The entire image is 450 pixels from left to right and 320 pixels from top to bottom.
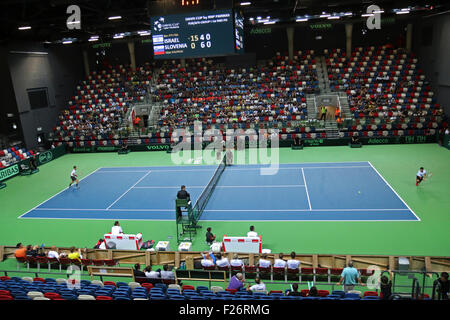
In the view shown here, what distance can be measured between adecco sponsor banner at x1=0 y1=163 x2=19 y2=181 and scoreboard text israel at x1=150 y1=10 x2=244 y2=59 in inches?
602

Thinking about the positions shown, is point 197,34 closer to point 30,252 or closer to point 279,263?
point 279,263

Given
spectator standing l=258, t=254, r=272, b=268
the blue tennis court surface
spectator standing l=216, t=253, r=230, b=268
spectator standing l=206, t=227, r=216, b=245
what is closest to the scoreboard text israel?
the blue tennis court surface

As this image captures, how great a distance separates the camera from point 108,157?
104ft

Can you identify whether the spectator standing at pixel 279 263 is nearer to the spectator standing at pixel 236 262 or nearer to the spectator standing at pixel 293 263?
the spectator standing at pixel 293 263

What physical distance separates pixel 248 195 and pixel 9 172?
58.2ft

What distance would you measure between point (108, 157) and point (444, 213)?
25.0 metres

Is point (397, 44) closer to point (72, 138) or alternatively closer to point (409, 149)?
point (409, 149)

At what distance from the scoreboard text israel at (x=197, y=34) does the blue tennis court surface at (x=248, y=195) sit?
763cm

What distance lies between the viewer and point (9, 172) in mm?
26516

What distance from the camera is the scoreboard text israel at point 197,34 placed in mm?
17125

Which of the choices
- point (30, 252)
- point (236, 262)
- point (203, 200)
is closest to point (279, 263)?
point (236, 262)

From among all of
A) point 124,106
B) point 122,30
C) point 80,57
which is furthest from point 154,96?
point 80,57

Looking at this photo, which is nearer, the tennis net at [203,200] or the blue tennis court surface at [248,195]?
the tennis net at [203,200]

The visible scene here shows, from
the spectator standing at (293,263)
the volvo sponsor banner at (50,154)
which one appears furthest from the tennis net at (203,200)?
the volvo sponsor banner at (50,154)
